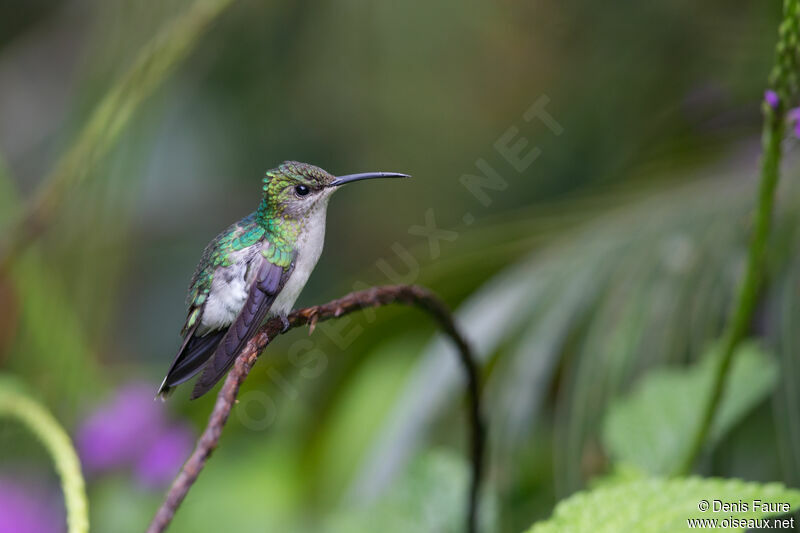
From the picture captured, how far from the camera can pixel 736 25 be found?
238 cm

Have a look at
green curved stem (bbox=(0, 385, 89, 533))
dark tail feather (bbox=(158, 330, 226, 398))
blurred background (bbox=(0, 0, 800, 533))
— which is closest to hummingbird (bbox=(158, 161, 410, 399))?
dark tail feather (bbox=(158, 330, 226, 398))

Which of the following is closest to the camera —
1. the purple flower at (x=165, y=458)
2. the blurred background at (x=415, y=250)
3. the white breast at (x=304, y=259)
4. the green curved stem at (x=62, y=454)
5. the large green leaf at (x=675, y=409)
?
the green curved stem at (x=62, y=454)

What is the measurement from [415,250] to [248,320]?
6.03 ft

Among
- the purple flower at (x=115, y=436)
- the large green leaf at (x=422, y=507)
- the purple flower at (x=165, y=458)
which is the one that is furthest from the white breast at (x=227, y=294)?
the purple flower at (x=115, y=436)

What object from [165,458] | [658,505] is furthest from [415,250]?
[658,505]

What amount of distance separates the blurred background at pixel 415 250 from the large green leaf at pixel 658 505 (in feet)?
1.79

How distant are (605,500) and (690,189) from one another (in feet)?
4.59

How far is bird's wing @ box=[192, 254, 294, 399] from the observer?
584 mm

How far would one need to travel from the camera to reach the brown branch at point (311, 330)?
45 cm

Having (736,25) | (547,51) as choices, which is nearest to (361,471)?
(736,25)

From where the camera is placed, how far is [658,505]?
791 mm

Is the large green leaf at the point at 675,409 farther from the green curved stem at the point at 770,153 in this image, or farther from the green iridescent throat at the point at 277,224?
the green iridescent throat at the point at 277,224

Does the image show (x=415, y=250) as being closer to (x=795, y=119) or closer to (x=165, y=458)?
(x=165, y=458)

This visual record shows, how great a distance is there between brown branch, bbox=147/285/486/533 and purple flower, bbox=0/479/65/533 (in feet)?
4.46
